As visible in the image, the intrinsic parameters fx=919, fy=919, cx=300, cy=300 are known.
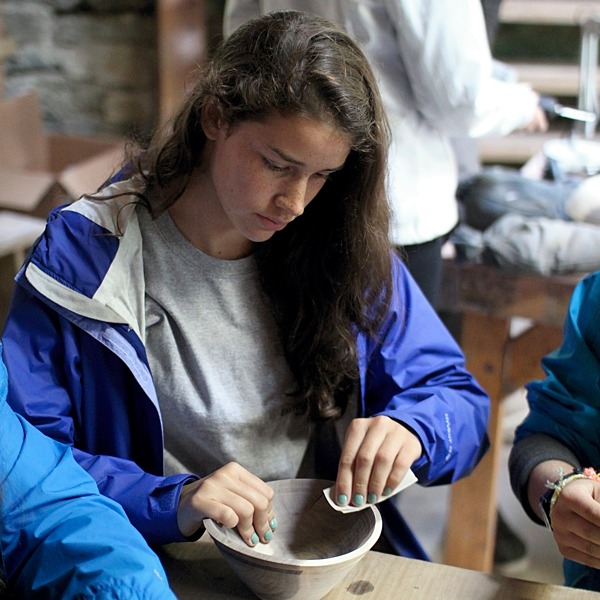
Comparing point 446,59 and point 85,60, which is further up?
point 446,59

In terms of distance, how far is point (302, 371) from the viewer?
1.43 m

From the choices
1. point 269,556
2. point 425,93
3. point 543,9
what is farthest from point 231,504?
point 543,9

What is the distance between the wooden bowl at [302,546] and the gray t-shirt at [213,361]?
18 centimetres

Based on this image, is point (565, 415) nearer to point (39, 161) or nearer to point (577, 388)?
point (577, 388)

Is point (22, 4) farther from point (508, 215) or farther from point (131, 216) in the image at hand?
point (131, 216)

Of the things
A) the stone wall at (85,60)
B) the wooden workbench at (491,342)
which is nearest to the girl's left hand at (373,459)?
the wooden workbench at (491,342)

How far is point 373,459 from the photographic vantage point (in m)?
1.23

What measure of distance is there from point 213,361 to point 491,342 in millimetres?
1080

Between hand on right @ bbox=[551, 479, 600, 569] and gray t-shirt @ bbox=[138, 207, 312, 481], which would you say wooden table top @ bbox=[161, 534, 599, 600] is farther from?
gray t-shirt @ bbox=[138, 207, 312, 481]

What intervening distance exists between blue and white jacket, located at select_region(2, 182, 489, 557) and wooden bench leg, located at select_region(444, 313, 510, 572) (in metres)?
0.87

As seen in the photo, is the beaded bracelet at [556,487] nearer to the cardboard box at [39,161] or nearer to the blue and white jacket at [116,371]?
the blue and white jacket at [116,371]

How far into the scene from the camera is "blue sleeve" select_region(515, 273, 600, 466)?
138cm

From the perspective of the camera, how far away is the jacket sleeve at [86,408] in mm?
1201

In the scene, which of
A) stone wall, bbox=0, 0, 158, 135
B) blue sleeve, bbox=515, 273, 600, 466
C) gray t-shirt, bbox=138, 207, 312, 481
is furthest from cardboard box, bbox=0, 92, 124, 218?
blue sleeve, bbox=515, 273, 600, 466
